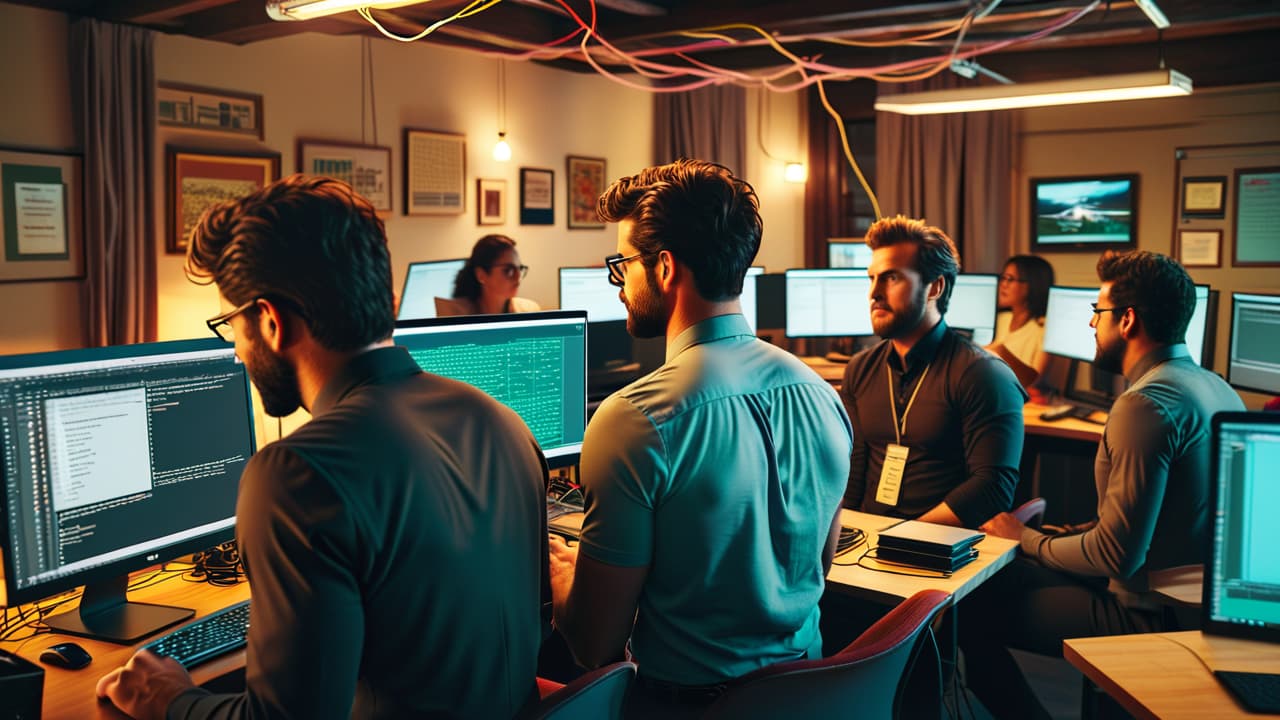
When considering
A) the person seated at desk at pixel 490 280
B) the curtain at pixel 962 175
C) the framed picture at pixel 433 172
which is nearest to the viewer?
the person seated at desk at pixel 490 280

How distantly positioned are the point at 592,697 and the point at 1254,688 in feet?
3.46

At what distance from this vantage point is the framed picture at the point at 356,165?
522cm

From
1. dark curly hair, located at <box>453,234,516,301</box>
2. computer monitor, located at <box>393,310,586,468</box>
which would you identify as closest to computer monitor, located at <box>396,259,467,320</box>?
dark curly hair, located at <box>453,234,516,301</box>

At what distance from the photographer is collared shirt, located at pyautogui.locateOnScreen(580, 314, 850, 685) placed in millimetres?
1610

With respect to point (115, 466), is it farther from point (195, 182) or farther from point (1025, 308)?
point (1025, 308)

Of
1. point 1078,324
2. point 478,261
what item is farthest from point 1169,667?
point 478,261

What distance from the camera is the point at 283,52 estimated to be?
5.09m

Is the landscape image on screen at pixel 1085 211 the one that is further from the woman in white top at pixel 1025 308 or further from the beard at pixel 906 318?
the beard at pixel 906 318

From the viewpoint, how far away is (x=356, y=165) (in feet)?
18.0

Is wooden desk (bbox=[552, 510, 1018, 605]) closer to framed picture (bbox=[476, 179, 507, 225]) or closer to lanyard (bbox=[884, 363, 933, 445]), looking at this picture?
lanyard (bbox=[884, 363, 933, 445])

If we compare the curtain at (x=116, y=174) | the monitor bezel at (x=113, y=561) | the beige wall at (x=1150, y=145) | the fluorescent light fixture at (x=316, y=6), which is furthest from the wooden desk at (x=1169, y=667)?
the beige wall at (x=1150, y=145)

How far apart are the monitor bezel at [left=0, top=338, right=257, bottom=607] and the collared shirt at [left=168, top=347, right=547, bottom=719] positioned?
47cm

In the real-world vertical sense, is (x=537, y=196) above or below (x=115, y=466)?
above

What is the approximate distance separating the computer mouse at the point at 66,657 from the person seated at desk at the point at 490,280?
10.3 ft
